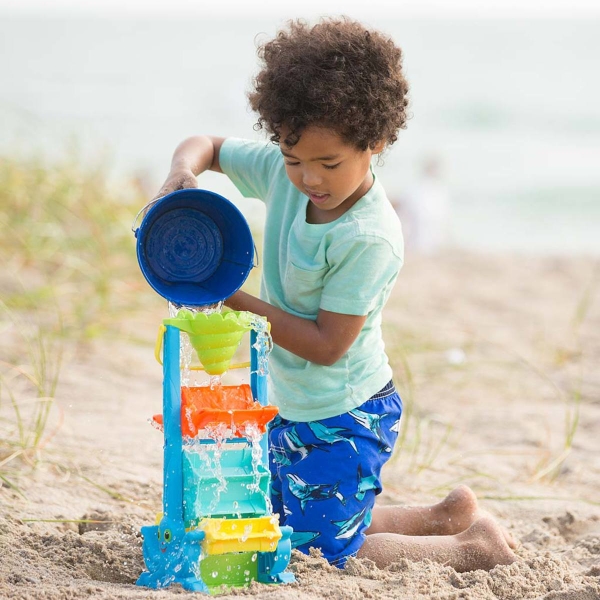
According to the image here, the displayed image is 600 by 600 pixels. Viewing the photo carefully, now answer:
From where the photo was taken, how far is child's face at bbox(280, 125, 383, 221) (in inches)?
86.6

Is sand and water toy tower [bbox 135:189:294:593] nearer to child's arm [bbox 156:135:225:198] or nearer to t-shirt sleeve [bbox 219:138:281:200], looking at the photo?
child's arm [bbox 156:135:225:198]

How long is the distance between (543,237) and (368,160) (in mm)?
10599

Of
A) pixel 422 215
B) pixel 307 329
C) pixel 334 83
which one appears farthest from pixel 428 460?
pixel 422 215

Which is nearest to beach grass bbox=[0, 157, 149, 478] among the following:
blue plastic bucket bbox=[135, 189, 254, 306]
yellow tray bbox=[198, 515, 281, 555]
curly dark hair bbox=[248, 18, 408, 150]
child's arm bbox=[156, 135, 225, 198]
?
child's arm bbox=[156, 135, 225, 198]

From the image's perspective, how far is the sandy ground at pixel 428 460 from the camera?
2273 mm

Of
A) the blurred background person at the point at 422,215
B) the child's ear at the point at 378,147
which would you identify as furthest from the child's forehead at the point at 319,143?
the blurred background person at the point at 422,215

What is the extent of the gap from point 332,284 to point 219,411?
528 millimetres

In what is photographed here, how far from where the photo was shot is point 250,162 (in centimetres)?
265

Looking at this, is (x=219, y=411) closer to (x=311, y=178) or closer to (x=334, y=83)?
(x=311, y=178)

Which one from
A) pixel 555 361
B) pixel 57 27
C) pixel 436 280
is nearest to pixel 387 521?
pixel 555 361

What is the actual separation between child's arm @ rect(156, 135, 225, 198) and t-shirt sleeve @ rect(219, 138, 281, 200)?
3 cm

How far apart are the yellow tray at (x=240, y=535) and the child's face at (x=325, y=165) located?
0.86 m

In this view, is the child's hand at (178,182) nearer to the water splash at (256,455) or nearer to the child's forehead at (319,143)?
the child's forehead at (319,143)

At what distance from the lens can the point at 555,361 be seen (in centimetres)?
521
